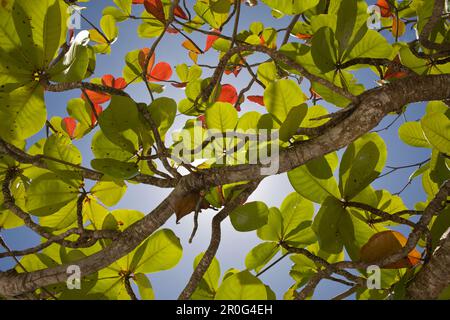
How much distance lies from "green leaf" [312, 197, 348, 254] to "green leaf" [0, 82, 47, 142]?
51 centimetres

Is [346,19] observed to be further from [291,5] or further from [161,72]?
[161,72]

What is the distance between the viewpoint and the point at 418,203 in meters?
1.09

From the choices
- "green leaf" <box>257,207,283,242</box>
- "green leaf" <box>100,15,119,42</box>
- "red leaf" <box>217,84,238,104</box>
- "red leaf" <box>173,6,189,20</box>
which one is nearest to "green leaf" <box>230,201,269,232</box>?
"green leaf" <box>257,207,283,242</box>

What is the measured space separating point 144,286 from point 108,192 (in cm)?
22

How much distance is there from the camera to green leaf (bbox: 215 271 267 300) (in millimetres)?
560

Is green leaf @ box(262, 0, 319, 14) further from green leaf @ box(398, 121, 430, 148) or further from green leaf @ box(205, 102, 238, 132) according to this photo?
green leaf @ box(398, 121, 430, 148)

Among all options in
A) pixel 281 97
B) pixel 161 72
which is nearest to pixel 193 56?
pixel 161 72

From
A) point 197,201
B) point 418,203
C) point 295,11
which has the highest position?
point 295,11

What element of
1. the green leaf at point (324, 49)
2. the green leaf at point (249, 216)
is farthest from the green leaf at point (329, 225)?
the green leaf at point (324, 49)

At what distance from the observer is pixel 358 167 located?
2.29ft

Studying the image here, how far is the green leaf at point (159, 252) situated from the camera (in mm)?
799
